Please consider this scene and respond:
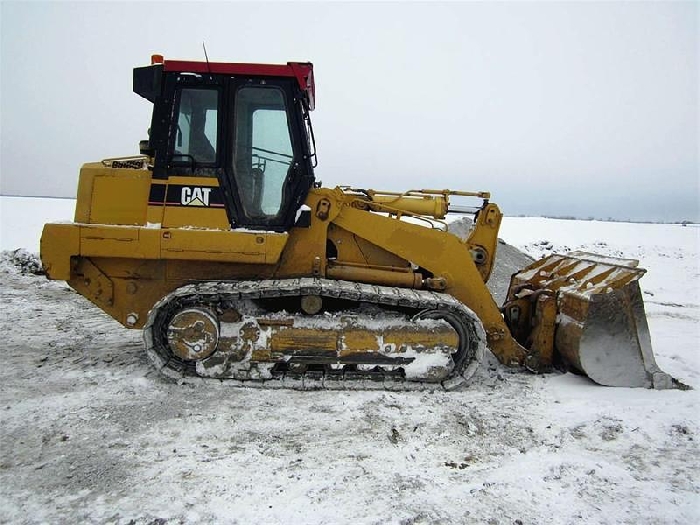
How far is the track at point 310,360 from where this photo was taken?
4.77 meters

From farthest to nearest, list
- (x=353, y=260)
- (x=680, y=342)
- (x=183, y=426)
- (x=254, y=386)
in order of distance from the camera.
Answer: (x=680, y=342) → (x=353, y=260) → (x=254, y=386) → (x=183, y=426)

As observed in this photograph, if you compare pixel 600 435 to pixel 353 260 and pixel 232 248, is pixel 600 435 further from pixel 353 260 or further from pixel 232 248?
pixel 232 248

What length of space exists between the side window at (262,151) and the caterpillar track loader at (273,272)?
14 mm

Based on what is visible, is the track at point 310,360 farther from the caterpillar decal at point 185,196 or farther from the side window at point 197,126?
the side window at point 197,126

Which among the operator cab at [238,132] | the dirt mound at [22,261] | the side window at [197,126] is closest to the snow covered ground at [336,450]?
the operator cab at [238,132]

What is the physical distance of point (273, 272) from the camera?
539cm

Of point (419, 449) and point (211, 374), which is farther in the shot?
point (211, 374)

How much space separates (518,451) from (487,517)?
2.94 ft

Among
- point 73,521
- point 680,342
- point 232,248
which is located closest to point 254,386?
point 232,248

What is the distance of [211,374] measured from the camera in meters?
4.82

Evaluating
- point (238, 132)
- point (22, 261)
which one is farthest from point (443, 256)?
point (22, 261)

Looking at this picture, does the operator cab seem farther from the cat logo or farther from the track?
the track

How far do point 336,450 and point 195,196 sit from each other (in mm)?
2814

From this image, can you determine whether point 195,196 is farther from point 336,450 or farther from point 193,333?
point 336,450
